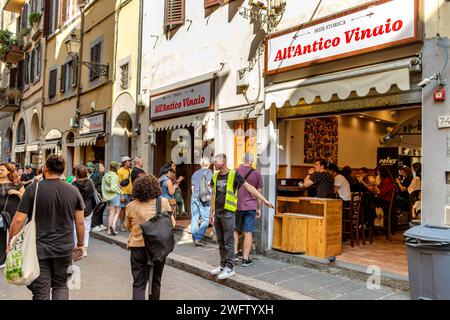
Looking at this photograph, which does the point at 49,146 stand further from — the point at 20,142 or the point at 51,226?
the point at 51,226

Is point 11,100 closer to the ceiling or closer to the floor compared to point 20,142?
closer to the ceiling

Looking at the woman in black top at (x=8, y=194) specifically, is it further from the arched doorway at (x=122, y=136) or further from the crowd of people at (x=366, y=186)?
the arched doorway at (x=122, y=136)

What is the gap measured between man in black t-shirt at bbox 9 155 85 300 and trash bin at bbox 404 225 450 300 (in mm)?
3668

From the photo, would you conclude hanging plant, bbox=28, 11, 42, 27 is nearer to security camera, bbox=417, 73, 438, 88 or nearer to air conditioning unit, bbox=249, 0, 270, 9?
air conditioning unit, bbox=249, 0, 270, 9

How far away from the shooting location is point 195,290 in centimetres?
581

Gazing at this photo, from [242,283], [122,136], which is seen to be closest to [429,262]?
[242,283]

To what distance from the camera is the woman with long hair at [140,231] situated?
13.7ft

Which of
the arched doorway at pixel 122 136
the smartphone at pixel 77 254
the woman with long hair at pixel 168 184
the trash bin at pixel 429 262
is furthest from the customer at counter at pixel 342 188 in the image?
the arched doorway at pixel 122 136

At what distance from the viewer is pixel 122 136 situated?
44.3 ft

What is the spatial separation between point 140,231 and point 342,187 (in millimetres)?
5121

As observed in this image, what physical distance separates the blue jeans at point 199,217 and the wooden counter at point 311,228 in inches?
62.7

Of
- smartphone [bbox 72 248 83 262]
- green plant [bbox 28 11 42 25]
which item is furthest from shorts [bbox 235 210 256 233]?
green plant [bbox 28 11 42 25]

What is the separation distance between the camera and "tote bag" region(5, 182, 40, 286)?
361 cm

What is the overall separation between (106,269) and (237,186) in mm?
2622
